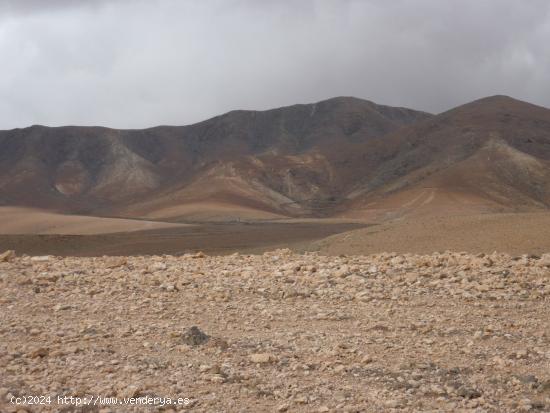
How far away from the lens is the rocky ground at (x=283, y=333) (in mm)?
6535

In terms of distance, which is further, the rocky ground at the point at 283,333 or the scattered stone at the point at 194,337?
the scattered stone at the point at 194,337

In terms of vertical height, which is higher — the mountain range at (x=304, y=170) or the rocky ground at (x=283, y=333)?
the mountain range at (x=304, y=170)

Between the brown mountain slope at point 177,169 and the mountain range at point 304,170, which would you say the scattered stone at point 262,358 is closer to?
the mountain range at point 304,170

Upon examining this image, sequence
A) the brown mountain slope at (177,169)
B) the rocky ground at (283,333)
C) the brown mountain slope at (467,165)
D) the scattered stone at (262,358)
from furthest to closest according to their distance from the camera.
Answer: the brown mountain slope at (177,169), the brown mountain slope at (467,165), the scattered stone at (262,358), the rocky ground at (283,333)

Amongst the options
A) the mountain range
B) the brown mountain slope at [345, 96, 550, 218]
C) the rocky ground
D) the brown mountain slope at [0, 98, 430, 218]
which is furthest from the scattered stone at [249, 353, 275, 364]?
the brown mountain slope at [0, 98, 430, 218]

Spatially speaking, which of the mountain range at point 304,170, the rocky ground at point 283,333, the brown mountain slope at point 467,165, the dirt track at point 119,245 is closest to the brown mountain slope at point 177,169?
the mountain range at point 304,170

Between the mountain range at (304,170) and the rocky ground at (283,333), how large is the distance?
7434 centimetres

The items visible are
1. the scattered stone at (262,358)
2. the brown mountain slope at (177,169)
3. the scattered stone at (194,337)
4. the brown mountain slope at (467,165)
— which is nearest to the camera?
the scattered stone at (262,358)

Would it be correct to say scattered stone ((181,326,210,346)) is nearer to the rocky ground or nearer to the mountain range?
the rocky ground

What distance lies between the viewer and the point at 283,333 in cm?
852

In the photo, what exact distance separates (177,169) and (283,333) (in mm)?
172750

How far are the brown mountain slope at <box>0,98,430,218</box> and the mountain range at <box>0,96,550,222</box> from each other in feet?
1.08

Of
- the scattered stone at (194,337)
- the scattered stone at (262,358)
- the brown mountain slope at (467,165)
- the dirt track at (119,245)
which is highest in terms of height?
the brown mountain slope at (467,165)

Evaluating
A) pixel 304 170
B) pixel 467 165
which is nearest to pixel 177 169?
pixel 304 170
